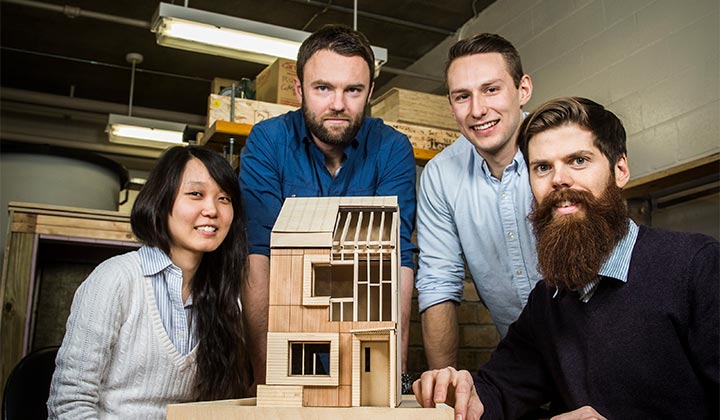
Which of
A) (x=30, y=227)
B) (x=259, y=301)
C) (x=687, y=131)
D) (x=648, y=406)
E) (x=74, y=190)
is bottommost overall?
(x=648, y=406)

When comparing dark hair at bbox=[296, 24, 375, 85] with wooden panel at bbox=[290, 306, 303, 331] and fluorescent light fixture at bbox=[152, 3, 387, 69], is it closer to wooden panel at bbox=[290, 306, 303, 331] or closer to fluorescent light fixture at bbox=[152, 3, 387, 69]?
wooden panel at bbox=[290, 306, 303, 331]

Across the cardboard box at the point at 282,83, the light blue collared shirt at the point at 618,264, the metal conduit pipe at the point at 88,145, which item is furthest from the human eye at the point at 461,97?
the metal conduit pipe at the point at 88,145

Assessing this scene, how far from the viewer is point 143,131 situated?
6.17 meters

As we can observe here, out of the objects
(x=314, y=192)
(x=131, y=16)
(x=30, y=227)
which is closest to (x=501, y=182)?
(x=314, y=192)

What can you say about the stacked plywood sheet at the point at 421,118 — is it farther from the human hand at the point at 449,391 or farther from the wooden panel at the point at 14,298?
the human hand at the point at 449,391

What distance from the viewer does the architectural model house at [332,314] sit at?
111 cm

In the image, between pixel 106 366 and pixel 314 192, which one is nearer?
pixel 106 366

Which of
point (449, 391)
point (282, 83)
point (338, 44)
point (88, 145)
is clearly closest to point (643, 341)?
point (449, 391)

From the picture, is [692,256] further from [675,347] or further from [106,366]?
[106,366]

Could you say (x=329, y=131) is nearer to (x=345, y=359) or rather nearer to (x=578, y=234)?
(x=578, y=234)

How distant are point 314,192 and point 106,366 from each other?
0.80 metres

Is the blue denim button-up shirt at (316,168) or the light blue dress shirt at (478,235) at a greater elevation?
the blue denim button-up shirt at (316,168)

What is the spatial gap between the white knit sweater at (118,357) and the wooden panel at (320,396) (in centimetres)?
70

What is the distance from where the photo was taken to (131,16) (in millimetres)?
5973
